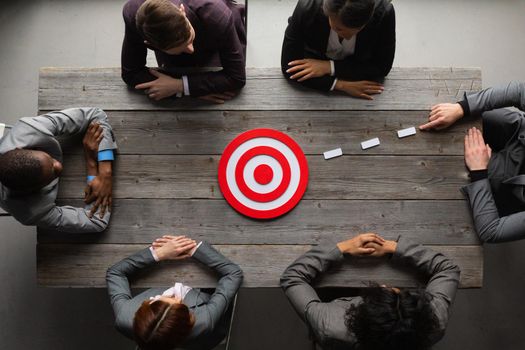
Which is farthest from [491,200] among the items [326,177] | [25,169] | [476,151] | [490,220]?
[25,169]

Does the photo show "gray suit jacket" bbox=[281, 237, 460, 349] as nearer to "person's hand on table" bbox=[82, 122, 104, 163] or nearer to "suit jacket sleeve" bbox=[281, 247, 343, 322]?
"suit jacket sleeve" bbox=[281, 247, 343, 322]

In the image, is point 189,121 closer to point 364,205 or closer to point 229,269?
point 229,269

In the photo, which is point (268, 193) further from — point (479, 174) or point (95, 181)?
point (479, 174)

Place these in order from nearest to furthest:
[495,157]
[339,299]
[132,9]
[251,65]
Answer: [132,9] < [339,299] < [495,157] < [251,65]

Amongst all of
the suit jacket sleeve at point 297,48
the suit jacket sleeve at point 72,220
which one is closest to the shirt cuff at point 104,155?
the suit jacket sleeve at point 72,220

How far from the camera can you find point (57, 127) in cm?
144

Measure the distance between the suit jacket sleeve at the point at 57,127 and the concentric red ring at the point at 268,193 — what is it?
44 centimetres

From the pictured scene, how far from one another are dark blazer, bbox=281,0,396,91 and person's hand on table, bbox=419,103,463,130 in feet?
0.72

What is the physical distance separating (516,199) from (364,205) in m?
0.60

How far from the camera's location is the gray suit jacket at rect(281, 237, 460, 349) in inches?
51.6

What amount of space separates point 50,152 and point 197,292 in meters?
0.68

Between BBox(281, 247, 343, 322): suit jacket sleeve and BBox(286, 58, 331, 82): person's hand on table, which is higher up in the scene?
BBox(286, 58, 331, 82): person's hand on table

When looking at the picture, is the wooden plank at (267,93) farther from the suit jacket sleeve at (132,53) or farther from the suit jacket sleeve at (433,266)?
the suit jacket sleeve at (433,266)

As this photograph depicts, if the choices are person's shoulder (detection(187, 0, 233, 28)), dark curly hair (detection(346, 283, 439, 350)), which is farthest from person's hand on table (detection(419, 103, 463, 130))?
person's shoulder (detection(187, 0, 233, 28))
